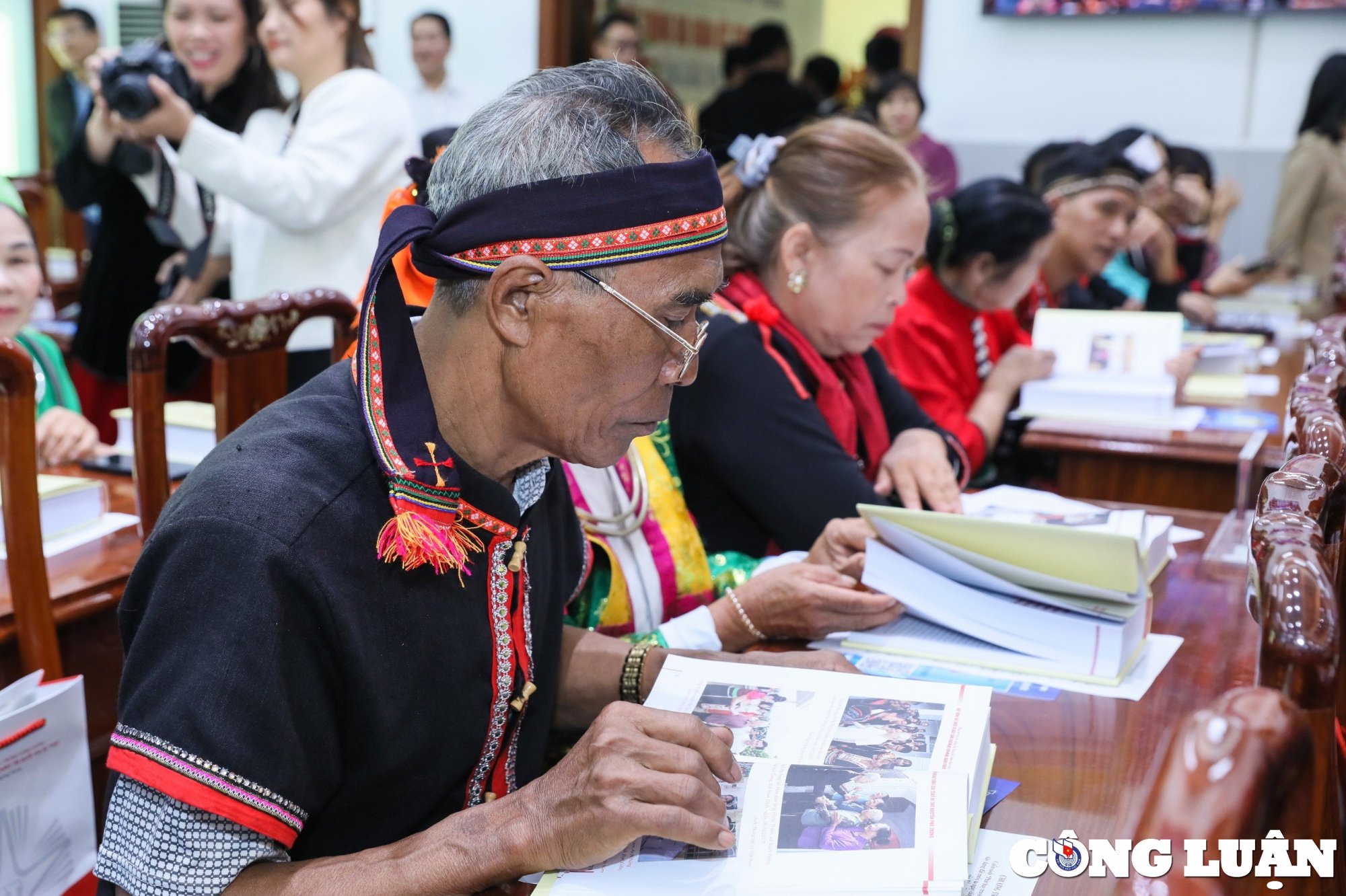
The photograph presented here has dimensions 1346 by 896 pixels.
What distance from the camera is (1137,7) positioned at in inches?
239

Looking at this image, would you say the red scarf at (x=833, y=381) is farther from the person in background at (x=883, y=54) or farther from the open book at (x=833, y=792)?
the person in background at (x=883, y=54)

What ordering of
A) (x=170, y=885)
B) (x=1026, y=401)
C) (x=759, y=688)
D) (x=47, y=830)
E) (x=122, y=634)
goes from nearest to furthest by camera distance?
(x=170, y=885)
(x=122, y=634)
(x=759, y=688)
(x=47, y=830)
(x=1026, y=401)

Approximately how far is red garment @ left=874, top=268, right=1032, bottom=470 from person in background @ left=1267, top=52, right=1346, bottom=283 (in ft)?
10.6

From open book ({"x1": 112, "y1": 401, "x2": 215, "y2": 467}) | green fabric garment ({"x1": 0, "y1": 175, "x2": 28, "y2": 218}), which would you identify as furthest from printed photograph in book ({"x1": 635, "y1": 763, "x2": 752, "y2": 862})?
green fabric garment ({"x1": 0, "y1": 175, "x2": 28, "y2": 218})

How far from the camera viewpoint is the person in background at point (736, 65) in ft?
21.6

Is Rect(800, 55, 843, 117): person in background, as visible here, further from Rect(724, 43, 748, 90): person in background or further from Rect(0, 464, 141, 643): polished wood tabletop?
Rect(0, 464, 141, 643): polished wood tabletop

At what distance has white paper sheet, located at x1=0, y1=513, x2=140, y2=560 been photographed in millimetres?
1679

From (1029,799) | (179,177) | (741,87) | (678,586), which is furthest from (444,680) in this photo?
(741,87)

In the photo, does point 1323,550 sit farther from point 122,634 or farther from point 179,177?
point 179,177

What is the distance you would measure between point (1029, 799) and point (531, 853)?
0.43 meters

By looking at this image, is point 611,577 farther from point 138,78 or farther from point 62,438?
point 138,78

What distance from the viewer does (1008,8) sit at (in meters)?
6.28

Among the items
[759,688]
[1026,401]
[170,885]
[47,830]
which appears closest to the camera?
[170,885]

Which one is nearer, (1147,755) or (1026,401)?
(1147,755)
